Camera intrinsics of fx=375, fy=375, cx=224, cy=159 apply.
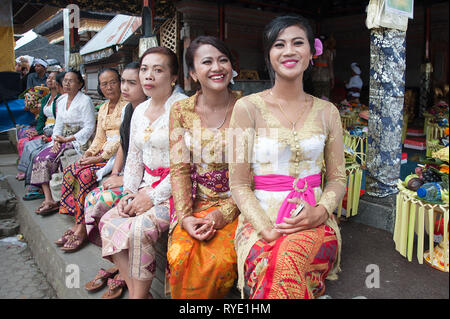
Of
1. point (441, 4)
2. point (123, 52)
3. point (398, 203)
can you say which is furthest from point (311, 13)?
point (398, 203)

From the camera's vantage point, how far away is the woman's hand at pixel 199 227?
6.52 ft

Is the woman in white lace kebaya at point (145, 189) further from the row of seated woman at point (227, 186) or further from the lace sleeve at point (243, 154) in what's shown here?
the lace sleeve at point (243, 154)

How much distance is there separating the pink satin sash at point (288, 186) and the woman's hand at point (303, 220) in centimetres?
8

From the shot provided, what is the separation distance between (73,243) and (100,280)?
27.7 inches

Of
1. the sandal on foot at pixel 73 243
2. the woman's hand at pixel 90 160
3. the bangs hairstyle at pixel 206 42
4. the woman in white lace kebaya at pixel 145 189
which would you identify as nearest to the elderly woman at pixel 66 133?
the woman's hand at pixel 90 160

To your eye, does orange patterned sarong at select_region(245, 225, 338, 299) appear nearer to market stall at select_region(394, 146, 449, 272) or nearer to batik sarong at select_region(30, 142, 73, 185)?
market stall at select_region(394, 146, 449, 272)

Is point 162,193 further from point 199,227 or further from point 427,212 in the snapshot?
point 427,212

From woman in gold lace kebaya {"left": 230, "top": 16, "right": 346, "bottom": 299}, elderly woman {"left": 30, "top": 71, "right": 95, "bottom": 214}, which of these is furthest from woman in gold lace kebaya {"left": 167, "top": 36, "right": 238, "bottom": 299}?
elderly woman {"left": 30, "top": 71, "right": 95, "bottom": 214}

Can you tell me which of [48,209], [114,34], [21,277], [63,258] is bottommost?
[21,277]

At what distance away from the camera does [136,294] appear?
2172 millimetres

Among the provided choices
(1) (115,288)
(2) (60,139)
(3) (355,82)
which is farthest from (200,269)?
(3) (355,82)

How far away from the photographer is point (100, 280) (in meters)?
2.57

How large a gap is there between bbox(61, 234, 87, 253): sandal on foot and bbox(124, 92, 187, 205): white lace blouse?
2.63 ft
